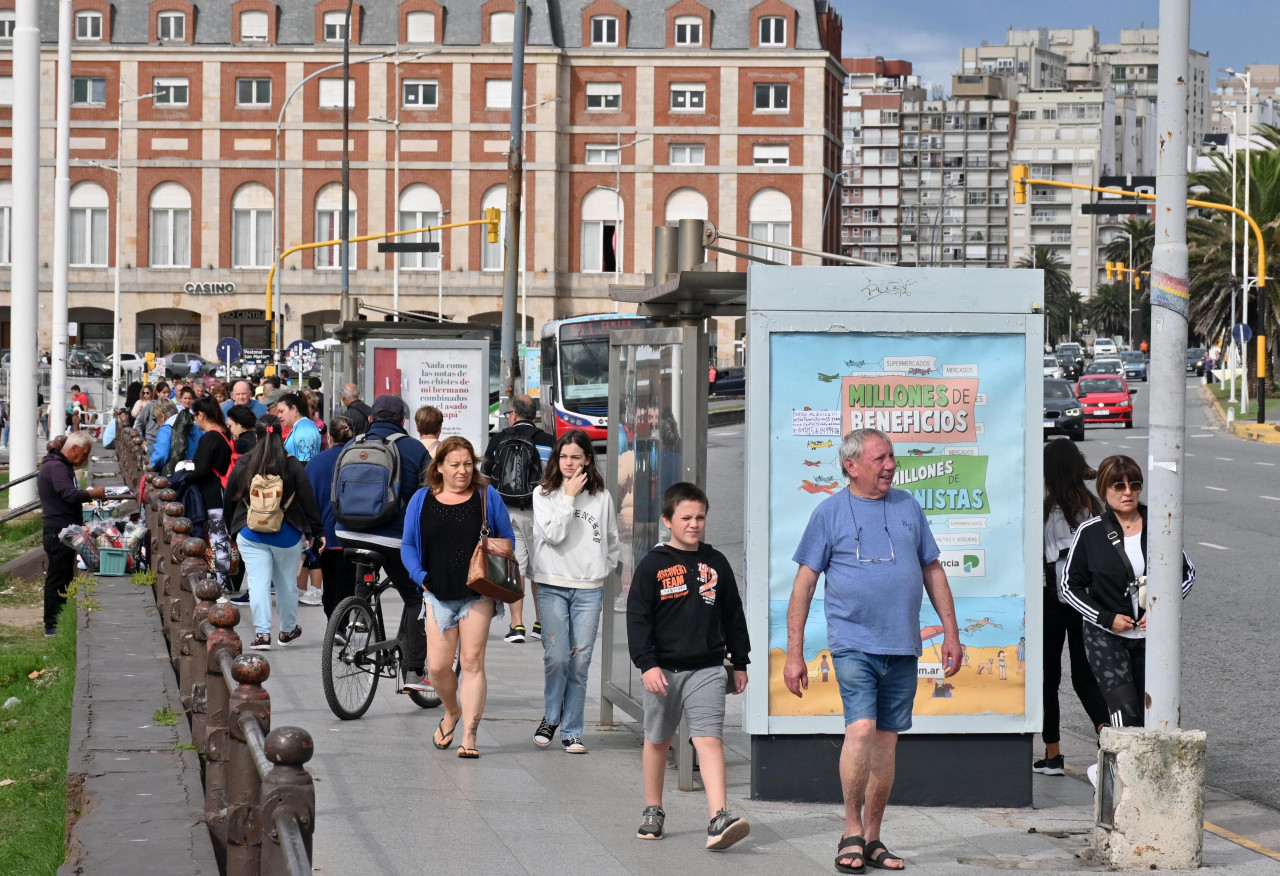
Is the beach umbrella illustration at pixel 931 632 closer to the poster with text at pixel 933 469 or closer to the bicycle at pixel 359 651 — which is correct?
the poster with text at pixel 933 469

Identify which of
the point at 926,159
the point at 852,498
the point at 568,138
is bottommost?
the point at 852,498

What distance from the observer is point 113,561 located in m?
14.9

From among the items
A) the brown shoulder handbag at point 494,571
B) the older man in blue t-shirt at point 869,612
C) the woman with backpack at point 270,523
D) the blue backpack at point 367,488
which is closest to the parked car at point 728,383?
the woman with backpack at point 270,523

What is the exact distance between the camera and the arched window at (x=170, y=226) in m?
76.2

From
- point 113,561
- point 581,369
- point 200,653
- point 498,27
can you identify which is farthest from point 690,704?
point 498,27

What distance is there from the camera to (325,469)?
40.2ft

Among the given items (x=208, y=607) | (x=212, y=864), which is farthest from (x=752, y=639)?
(x=212, y=864)

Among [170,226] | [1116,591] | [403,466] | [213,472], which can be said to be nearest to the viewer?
[1116,591]

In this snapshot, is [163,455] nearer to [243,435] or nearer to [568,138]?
[243,435]

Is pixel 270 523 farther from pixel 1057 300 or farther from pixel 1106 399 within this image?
pixel 1057 300

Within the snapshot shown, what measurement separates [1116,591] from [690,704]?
2.08 meters

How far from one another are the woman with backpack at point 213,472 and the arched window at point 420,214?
62.0 m

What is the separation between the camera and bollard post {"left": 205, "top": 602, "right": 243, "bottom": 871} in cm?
576

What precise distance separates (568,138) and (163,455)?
61.7 m
